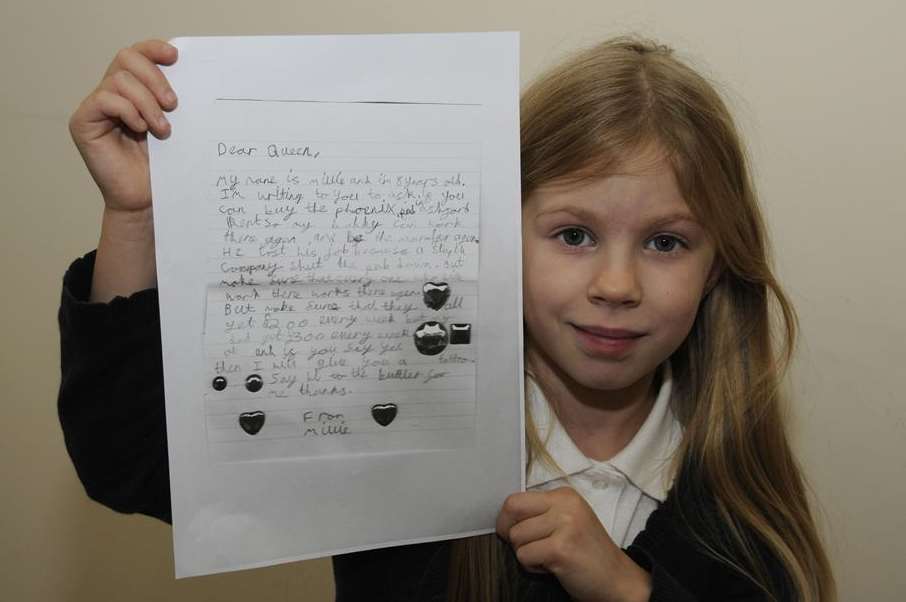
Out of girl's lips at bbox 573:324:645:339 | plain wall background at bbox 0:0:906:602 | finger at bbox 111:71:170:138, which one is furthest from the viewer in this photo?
plain wall background at bbox 0:0:906:602

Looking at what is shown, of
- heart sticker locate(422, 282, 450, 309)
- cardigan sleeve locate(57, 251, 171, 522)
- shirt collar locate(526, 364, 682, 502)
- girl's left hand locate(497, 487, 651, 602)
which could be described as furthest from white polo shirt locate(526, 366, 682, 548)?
cardigan sleeve locate(57, 251, 171, 522)

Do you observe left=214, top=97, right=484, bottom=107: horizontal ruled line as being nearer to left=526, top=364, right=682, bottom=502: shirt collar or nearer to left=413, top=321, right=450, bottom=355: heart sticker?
left=413, top=321, right=450, bottom=355: heart sticker

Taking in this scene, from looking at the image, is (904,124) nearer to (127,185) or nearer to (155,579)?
(127,185)

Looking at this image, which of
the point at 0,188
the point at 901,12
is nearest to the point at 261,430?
the point at 0,188

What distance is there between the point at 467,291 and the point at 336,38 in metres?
0.21

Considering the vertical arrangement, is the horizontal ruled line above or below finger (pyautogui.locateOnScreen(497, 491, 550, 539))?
above

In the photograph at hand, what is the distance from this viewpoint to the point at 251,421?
665mm

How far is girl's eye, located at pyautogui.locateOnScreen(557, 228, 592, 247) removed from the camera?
723mm

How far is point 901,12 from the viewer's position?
3.38 feet

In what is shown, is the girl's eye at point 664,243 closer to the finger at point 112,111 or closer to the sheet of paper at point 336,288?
the sheet of paper at point 336,288

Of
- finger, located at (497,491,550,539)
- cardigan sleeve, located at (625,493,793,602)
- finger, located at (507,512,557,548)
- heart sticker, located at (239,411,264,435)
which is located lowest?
cardigan sleeve, located at (625,493,793,602)

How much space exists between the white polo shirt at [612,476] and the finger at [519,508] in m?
0.11

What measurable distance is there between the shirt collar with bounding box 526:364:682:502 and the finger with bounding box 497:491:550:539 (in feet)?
0.37

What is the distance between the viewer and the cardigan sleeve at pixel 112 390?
2.19 feet
